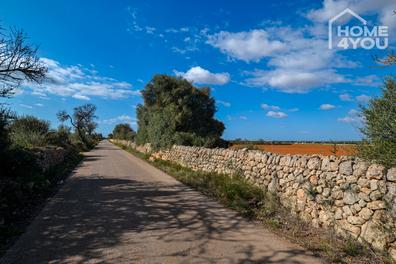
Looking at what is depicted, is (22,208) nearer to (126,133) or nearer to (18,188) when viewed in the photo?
(18,188)

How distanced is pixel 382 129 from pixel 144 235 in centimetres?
513

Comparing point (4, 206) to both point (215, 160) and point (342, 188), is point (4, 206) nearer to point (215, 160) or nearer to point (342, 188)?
point (342, 188)

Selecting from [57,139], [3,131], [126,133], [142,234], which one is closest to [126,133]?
[126,133]

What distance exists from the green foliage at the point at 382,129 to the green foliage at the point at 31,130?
1958cm

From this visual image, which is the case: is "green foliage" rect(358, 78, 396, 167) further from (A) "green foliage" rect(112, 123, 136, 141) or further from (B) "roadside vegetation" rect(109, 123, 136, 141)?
(A) "green foliage" rect(112, 123, 136, 141)

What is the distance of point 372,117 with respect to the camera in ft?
22.5

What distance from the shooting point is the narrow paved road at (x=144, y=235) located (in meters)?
5.36

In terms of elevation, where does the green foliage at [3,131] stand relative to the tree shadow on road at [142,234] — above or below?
above

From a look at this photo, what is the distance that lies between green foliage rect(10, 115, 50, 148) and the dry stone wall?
54.4 feet

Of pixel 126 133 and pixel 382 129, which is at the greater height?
pixel 126 133

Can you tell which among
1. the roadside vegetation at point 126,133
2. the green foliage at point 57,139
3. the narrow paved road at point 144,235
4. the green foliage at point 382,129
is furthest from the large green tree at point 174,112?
the roadside vegetation at point 126,133

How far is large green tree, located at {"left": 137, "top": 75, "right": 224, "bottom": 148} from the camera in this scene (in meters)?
27.6

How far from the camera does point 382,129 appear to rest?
6555 mm

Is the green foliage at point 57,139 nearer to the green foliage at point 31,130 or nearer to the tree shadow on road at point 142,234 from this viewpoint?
the green foliage at point 31,130
